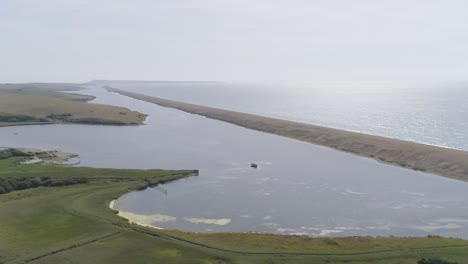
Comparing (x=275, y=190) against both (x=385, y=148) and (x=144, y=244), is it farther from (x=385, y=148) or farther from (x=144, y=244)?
(x=385, y=148)

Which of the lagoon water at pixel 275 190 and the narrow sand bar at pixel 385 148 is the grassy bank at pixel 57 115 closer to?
the lagoon water at pixel 275 190

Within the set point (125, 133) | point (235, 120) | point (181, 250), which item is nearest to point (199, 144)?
point (125, 133)

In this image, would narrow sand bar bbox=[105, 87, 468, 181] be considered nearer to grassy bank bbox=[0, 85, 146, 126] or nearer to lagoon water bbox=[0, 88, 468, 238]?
lagoon water bbox=[0, 88, 468, 238]

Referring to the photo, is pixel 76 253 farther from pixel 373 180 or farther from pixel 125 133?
pixel 125 133

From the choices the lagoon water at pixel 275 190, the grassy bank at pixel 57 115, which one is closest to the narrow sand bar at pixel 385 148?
the lagoon water at pixel 275 190

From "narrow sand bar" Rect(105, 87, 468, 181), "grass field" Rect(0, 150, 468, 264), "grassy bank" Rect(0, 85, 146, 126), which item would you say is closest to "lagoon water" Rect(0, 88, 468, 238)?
"narrow sand bar" Rect(105, 87, 468, 181)

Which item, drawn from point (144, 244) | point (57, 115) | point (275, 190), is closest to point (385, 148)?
point (275, 190)
